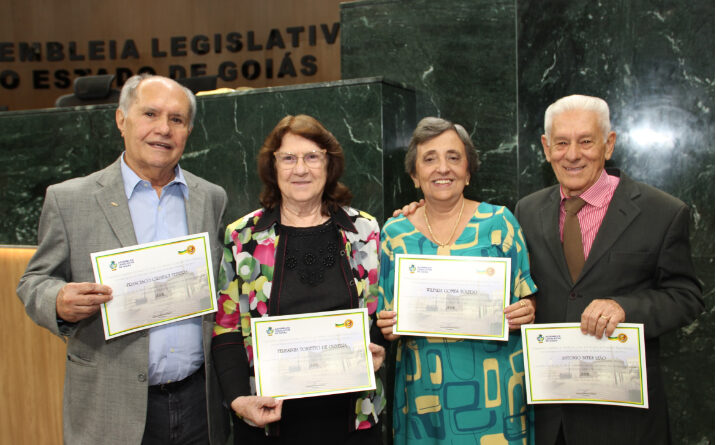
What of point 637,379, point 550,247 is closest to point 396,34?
point 550,247

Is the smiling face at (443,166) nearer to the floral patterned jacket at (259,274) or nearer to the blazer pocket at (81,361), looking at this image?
the floral patterned jacket at (259,274)

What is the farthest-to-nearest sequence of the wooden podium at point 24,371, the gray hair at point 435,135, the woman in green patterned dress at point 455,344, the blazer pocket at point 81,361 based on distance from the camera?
the wooden podium at point 24,371
the gray hair at point 435,135
the woman in green patterned dress at point 455,344
the blazer pocket at point 81,361

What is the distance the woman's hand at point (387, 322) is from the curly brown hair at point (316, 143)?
0.39 metres

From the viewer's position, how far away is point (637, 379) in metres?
1.80

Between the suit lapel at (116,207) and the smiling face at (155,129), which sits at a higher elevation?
the smiling face at (155,129)

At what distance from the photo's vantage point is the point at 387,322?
1914 mm

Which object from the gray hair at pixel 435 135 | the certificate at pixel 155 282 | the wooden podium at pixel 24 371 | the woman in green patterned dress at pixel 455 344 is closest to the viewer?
the certificate at pixel 155 282

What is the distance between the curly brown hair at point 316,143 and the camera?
1.96 meters

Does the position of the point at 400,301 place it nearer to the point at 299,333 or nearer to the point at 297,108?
the point at 299,333

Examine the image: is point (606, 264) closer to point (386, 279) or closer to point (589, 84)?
point (386, 279)

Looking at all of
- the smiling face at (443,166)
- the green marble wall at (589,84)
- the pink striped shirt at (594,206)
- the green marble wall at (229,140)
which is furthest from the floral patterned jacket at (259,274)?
the green marble wall at (589,84)

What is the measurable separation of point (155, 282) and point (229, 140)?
1.52 m

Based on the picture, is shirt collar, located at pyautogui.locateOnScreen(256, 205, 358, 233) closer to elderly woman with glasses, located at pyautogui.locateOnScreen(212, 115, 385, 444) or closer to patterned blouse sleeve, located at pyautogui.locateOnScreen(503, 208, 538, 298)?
elderly woman with glasses, located at pyautogui.locateOnScreen(212, 115, 385, 444)

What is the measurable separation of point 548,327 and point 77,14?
6806 mm
